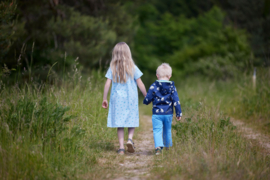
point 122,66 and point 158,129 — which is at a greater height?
point 122,66

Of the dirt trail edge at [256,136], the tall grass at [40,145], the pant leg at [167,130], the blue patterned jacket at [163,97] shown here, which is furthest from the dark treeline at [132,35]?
Result: the dirt trail edge at [256,136]

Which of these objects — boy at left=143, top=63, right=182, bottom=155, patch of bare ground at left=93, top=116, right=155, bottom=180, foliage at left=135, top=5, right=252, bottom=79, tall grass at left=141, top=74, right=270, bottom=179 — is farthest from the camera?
foliage at left=135, top=5, right=252, bottom=79

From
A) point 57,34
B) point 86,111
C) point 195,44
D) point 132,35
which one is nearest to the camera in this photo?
point 86,111

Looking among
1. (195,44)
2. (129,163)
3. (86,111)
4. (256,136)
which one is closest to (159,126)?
(129,163)

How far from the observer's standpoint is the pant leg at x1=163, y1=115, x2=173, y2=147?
14.8ft

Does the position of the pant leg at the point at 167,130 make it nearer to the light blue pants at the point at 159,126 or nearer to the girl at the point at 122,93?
the light blue pants at the point at 159,126

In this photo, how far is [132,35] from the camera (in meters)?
17.4

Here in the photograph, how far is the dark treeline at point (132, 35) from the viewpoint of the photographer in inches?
416

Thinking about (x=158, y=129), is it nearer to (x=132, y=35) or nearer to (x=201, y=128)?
(x=201, y=128)

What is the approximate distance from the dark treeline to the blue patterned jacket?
72.1 inches

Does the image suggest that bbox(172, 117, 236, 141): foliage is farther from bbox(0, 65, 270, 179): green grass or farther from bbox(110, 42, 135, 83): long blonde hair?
bbox(110, 42, 135, 83): long blonde hair

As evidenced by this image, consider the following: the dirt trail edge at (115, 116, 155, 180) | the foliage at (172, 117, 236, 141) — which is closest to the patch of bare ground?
the dirt trail edge at (115, 116, 155, 180)

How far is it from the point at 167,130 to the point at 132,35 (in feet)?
43.8

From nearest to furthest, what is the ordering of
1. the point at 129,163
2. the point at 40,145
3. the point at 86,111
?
1. the point at 40,145
2. the point at 129,163
3. the point at 86,111
